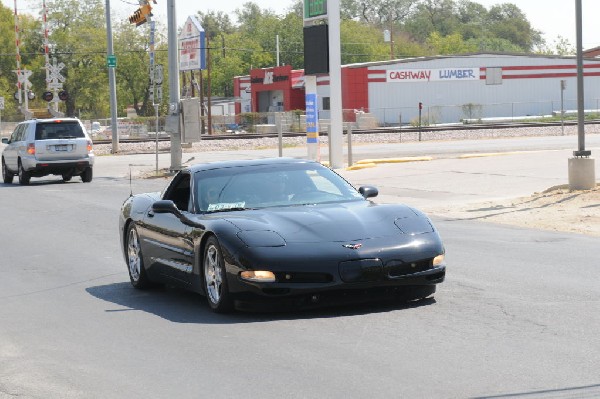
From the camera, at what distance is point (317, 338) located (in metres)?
8.53

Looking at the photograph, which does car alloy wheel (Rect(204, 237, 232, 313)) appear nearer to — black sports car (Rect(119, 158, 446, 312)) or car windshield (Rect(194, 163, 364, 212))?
black sports car (Rect(119, 158, 446, 312))

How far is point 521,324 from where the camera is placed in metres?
8.81

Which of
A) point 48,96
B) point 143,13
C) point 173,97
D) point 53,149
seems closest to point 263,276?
point 53,149

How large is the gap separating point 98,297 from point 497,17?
193873mm

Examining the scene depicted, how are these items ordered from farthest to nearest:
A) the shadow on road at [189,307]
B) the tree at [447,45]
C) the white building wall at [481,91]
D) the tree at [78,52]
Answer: the tree at [447,45]
the tree at [78,52]
the white building wall at [481,91]
the shadow on road at [189,307]

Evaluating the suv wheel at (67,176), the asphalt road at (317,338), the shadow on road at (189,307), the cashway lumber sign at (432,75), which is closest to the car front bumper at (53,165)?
the suv wheel at (67,176)

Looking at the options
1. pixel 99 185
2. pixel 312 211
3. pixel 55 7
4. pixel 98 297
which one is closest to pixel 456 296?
pixel 312 211

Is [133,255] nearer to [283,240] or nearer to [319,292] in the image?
[283,240]

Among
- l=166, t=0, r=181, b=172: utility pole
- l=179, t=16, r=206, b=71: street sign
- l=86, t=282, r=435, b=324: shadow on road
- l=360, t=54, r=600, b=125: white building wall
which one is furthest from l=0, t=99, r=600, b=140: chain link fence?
l=86, t=282, r=435, b=324: shadow on road

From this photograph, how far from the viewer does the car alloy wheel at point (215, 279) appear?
9609mm

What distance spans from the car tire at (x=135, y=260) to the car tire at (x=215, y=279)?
1728 millimetres

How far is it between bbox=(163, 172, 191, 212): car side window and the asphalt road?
2.90ft

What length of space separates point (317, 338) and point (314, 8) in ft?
94.6

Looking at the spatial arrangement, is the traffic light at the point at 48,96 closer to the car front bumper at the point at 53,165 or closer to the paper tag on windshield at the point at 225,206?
the car front bumper at the point at 53,165
